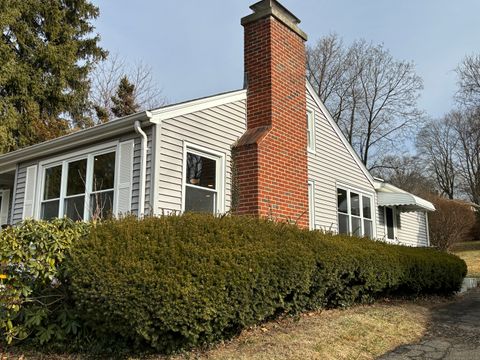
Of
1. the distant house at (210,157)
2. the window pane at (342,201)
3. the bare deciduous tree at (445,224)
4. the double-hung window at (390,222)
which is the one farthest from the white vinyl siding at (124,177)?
the bare deciduous tree at (445,224)

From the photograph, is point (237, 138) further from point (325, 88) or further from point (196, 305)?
point (325, 88)

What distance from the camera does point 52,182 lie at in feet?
31.6

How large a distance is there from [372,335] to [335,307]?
1.31 meters

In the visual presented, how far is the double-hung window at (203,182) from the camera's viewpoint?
820 cm

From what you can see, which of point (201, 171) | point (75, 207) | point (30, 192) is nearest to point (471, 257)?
point (201, 171)

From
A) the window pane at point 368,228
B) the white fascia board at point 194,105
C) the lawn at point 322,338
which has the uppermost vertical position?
the white fascia board at point 194,105

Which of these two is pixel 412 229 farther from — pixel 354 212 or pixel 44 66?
pixel 44 66

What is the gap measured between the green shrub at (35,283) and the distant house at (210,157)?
7.07 feet

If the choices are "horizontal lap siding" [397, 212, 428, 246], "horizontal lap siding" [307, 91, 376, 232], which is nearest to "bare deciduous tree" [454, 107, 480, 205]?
"horizontal lap siding" [397, 212, 428, 246]

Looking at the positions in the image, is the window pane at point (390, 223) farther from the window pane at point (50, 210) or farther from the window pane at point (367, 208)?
the window pane at point (50, 210)

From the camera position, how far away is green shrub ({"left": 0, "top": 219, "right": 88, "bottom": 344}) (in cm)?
498

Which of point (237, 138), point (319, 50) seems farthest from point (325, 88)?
point (237, 138)

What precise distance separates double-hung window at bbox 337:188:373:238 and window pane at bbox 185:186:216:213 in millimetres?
4969

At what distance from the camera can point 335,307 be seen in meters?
6.76
